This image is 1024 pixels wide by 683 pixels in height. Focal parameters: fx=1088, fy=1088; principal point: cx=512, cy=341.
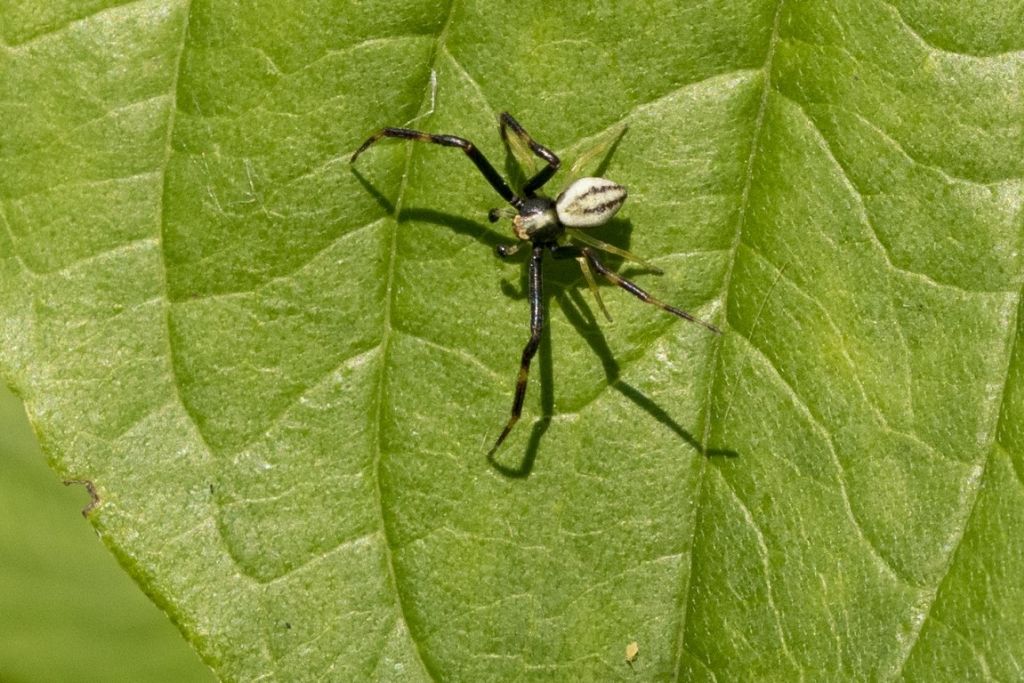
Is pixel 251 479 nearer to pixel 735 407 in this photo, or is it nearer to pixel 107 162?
pixel 107 162

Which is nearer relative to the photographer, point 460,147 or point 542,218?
point 460,147

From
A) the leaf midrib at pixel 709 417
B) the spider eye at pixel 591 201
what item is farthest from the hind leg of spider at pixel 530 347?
the leaf midrib at pixel 709 417

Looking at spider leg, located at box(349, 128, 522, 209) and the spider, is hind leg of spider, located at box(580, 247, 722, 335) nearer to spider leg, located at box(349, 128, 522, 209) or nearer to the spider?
the spider

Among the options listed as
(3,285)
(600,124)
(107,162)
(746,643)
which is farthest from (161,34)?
(746,643)

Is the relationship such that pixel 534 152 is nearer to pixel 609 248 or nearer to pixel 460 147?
pixel 460 147

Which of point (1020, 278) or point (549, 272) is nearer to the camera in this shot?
point (1020, 278)

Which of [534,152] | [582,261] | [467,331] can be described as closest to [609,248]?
[582,261]

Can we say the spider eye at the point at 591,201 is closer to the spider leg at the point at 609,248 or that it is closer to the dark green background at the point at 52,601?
the spider leg at the point at 609,248
